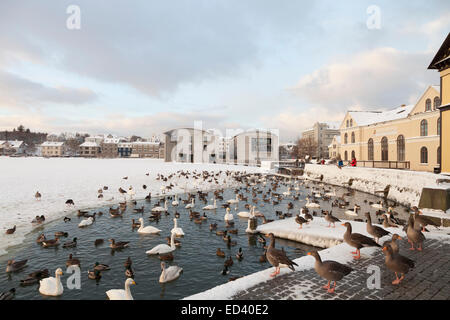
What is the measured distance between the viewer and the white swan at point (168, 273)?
894cm

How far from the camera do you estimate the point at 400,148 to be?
3869 cm

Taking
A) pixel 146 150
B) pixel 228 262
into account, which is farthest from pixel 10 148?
pixel 228 262

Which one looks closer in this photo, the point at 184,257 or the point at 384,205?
the point at 184,257

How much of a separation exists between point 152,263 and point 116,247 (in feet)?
8.31

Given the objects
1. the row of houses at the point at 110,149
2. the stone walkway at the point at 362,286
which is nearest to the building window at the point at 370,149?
the stone walkway at the point at 362,286

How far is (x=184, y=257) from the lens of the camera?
11.2 m

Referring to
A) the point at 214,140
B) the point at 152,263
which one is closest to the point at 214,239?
the point at 152,263

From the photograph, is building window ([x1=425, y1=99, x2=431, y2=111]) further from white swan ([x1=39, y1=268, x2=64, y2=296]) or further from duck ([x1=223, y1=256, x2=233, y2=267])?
white swan ([x1=39, y1=268, x2=64, y2=296])

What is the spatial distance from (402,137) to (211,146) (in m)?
65.1

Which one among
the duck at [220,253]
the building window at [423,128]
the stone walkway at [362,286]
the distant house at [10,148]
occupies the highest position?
the distant house at [10,148]

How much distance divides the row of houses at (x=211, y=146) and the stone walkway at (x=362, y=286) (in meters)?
Result: 79.3

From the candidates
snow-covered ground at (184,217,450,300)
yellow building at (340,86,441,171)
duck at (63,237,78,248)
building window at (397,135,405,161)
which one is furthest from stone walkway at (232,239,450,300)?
building window at (397,135,405,161)

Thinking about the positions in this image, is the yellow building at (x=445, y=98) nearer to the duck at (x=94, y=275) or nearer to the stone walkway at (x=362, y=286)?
the stone walkway at (x=362, y=286)
